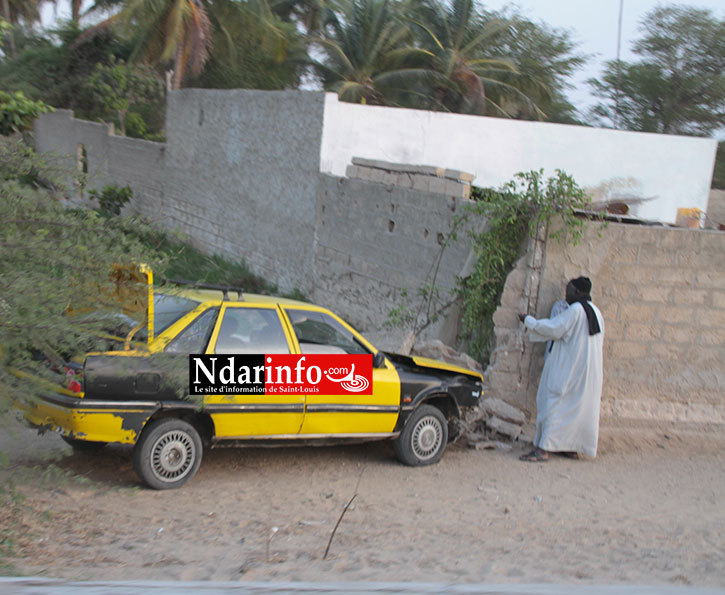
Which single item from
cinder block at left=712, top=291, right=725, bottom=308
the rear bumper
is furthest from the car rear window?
cinder block at left=712, top=291, right=725, bottom=308

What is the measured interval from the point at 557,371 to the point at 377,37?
766 inches

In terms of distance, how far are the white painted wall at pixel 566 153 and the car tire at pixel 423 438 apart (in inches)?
329

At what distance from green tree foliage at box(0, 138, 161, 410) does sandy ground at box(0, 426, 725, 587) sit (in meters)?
0.53

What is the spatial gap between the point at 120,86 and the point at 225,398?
73.1 feet

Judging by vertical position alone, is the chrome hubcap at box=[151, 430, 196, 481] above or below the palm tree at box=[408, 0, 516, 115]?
below

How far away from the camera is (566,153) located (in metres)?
16.1

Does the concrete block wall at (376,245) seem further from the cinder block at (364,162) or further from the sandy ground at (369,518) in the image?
the sandy ground at (369,518)

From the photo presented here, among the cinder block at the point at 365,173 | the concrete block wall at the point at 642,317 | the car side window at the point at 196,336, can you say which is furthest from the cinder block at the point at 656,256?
the cinder block at the point at 365,173

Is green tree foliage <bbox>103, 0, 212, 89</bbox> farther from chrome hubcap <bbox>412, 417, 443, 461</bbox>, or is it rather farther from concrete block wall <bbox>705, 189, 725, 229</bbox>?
chrome hubcap <bbox>412, 417, 443, 461</bbox>

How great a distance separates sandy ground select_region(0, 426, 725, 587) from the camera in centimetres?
439

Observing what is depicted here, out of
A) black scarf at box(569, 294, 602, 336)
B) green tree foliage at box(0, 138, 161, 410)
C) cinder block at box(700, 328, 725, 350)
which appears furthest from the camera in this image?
cinder block at box(700, 328, 725, 350)

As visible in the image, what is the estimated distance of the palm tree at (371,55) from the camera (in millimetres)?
24109

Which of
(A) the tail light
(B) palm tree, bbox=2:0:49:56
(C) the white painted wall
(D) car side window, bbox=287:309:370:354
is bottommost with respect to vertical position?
(A) the tail light


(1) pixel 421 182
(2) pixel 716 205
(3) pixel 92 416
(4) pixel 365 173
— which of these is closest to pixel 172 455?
(3) pixel 92 416
